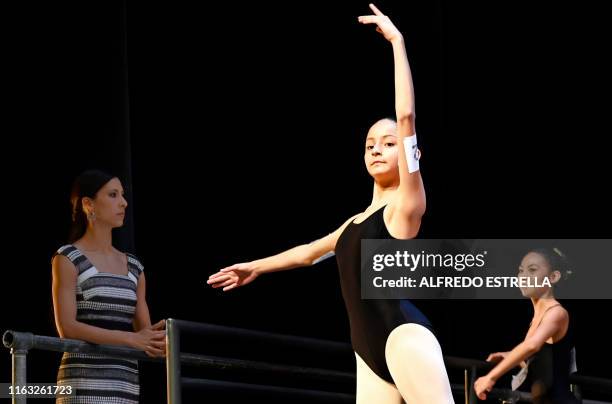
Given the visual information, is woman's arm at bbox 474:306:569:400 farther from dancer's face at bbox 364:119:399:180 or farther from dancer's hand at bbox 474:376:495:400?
dancer's face at bbox 364:119:399:180

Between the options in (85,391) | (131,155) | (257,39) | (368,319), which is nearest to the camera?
(368,319)

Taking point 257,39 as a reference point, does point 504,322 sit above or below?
below

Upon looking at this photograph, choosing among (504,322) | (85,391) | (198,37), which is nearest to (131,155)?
(198,37)

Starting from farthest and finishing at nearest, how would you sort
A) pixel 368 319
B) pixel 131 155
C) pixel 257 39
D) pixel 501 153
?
pixel 501 153, pixel 257 39, pixel 131 155, pixel 368 319

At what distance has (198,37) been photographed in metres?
5.18

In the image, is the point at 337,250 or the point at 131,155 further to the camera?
the point at 131,155

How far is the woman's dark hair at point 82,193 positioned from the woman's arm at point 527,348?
59.0 inches

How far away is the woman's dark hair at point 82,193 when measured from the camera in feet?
12.9

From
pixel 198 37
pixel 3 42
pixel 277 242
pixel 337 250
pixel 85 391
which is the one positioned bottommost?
pixel 85 391

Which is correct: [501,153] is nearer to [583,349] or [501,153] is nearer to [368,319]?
[583,349]

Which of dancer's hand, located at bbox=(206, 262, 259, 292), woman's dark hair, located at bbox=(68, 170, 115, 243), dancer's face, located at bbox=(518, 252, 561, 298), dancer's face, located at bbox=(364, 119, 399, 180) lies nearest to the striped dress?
woman's dark hair, located at bbox=(68, 170, 115, 243)

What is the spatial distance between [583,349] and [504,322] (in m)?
0.45

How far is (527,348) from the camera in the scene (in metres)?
4.24

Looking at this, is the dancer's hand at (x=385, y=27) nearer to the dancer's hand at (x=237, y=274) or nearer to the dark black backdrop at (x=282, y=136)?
the dancer's hand at (x=237, y=274)
